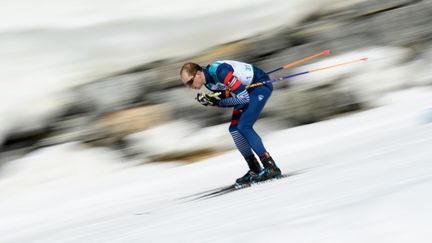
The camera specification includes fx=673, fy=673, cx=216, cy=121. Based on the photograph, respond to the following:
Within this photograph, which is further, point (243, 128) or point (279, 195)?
point (243, 128)

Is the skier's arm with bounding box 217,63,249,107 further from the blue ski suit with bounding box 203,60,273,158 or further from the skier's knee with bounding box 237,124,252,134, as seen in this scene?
the skier's knee with bounding box 237,124,252,134

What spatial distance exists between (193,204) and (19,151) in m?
5.68

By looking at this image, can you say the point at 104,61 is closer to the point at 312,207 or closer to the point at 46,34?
the point at 46,34

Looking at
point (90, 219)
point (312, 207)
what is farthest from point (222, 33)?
point (312, 207)

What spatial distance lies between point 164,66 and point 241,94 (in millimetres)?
5167

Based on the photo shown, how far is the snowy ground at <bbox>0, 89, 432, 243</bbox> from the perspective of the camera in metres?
3.00

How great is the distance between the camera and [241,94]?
5867 mm

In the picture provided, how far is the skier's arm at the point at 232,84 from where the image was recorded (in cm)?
582

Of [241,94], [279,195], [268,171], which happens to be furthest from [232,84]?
[279,195]

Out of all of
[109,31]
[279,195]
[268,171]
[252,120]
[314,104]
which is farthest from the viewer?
[109,31]

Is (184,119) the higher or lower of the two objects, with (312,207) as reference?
higher

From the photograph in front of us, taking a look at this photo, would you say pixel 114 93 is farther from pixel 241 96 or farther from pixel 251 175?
pixel 241 96

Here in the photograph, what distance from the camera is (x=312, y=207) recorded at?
3.58 metres

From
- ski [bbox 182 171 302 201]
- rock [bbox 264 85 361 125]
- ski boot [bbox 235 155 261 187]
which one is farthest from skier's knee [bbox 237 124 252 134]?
rock [bbox 264 85 361 125]
